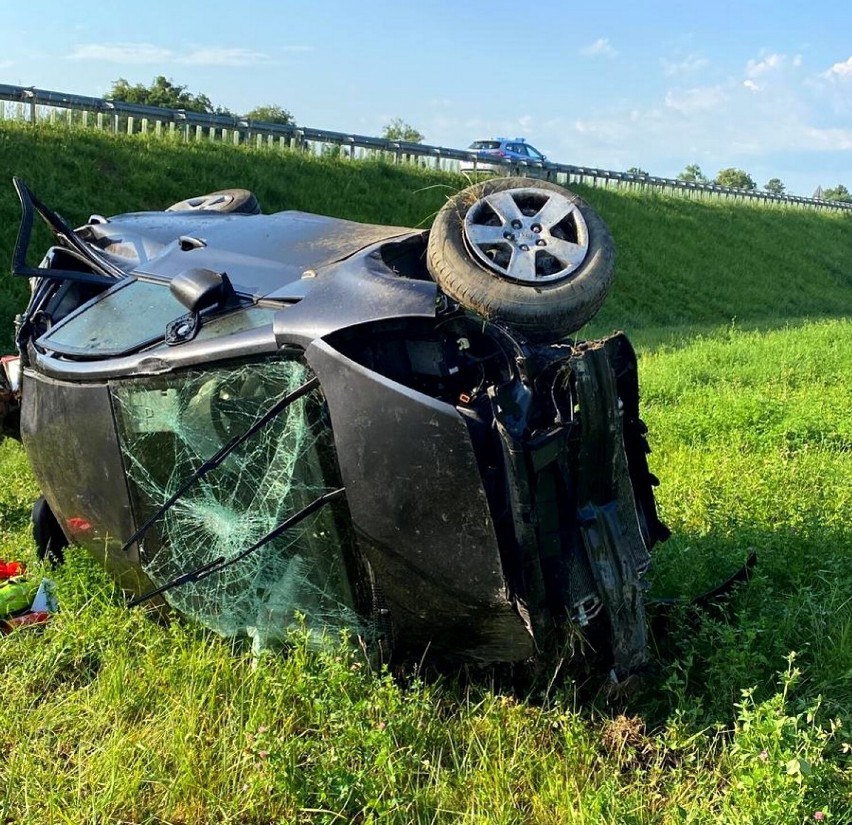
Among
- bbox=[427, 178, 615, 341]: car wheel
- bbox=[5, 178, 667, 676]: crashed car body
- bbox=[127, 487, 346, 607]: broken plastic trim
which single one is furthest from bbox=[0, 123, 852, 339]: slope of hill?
bbox=[127, 487, 346, 607]: broken plastic trim

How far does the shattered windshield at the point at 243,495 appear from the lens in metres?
2.64

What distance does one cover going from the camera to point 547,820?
7.94 ft

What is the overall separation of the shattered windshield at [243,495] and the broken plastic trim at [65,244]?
2.38ft

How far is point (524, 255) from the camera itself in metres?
2.67

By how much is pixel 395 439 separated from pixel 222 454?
642 mm

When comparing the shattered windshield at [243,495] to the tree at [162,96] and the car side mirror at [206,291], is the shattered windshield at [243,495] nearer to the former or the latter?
the car side mirror at [206,291]

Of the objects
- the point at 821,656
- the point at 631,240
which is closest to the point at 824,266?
the point at 631,240

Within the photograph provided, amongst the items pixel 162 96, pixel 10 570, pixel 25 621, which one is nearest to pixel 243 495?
pixel 25 621

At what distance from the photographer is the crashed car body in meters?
2.45

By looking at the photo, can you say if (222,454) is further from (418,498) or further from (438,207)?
(438,207)

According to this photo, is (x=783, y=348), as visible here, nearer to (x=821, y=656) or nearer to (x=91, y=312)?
(x=821, y=656)

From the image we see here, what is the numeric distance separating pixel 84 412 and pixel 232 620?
903mm

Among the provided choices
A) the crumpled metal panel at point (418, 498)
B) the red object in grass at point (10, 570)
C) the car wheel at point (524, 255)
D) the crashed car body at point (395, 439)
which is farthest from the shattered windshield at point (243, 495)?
the red object in grass at point (10, 570)

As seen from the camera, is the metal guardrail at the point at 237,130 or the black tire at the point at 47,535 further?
the metal guardrail at the point at 237,130
